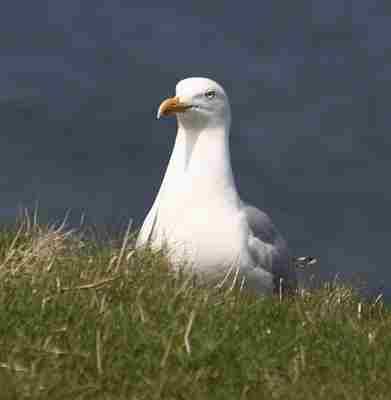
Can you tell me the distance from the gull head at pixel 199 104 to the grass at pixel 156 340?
2.77 m

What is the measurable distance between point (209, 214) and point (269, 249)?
32.2 inches

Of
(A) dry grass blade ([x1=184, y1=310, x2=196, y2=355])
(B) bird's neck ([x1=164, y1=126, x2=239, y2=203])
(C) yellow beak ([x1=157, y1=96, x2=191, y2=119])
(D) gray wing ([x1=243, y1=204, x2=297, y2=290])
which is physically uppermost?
(C) yellow beak ([x1=157, y1=96, x2=191, y2=119])

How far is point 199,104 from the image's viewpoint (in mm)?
11477

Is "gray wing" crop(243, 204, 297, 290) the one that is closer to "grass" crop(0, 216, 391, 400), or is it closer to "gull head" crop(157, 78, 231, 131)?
"gull head" crop(157, 78, 231, 131)

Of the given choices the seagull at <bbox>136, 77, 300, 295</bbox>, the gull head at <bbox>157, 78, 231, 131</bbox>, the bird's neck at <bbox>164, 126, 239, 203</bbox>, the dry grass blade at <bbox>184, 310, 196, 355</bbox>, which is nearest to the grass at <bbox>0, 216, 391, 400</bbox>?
the dry grass blade at <bbox>184, 310, 196, 355</bbox>

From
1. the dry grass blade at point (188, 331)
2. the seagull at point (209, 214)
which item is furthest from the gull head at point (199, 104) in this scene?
the dry grass blade at point (188, 331)

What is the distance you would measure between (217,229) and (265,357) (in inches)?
147

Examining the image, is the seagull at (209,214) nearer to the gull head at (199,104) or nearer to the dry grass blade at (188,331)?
Result: the gull head at (199,104)

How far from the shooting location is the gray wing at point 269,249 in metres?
11.2

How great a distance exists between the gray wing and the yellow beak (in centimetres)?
105

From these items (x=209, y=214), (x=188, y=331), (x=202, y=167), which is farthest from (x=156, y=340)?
(x=202, y=167)

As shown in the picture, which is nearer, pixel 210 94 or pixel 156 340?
pixel 156 340

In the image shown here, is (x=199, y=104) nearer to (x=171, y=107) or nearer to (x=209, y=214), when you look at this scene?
(x=171, y=107)

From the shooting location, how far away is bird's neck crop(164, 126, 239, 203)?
11.1 meters
